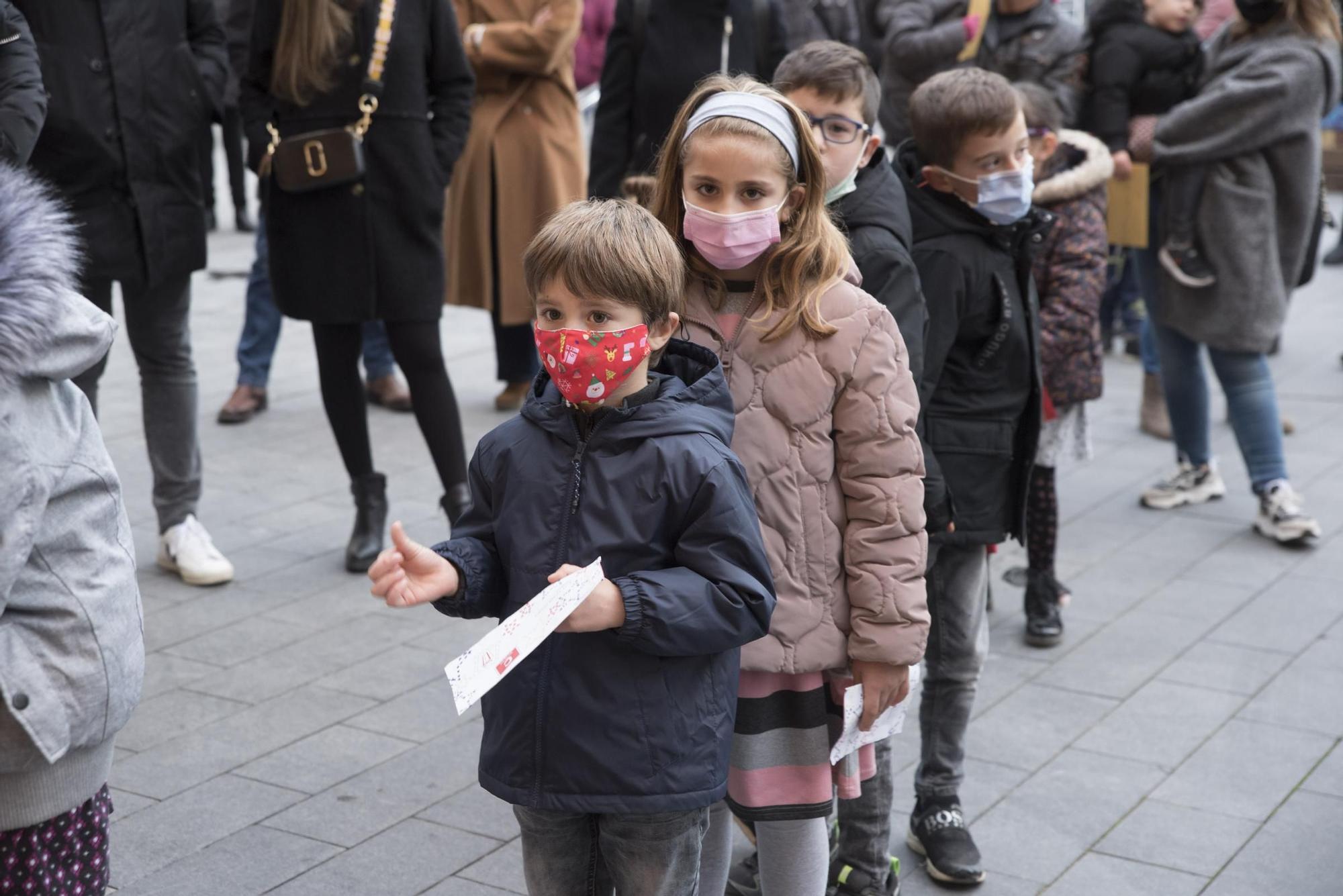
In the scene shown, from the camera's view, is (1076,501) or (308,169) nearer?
(308,169)

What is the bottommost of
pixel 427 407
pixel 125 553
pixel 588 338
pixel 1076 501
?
pixel 1076 501

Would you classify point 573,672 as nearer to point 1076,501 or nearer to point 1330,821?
point 1330,821

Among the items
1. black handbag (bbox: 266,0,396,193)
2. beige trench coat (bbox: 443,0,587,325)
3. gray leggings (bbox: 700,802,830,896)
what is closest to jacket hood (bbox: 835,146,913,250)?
gray leggings (bbox: 700,802,830,896)

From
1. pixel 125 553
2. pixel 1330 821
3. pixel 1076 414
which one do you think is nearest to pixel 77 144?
pixel 125 553

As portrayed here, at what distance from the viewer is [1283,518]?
5922mm

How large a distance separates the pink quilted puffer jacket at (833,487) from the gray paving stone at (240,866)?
1255mm

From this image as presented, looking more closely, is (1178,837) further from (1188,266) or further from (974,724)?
(1188,266)

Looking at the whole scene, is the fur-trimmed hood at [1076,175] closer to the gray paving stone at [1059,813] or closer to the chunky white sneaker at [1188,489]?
the gray paving stone at [1059,813]

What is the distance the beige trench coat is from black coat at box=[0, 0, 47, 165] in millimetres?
2847

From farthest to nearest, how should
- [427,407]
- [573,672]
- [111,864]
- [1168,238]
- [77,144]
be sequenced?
[1168,238], [427,407], [77,144], [111,864], [573,672]

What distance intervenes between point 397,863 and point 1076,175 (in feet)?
9.01

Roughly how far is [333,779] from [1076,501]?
11.9ft

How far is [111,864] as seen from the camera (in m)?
3.39

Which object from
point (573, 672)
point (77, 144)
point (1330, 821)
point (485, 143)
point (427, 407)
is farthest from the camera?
point (485, 143)
